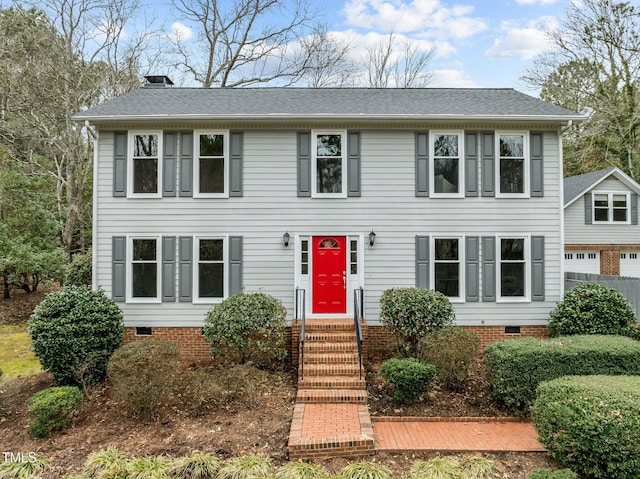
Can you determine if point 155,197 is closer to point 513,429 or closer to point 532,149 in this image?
point 513,429

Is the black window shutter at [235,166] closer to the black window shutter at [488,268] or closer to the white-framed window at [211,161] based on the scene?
the white-framed window at [211,161]

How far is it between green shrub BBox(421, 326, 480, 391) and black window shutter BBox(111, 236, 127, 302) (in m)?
6.99

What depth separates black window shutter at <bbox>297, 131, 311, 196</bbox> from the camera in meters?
8.74

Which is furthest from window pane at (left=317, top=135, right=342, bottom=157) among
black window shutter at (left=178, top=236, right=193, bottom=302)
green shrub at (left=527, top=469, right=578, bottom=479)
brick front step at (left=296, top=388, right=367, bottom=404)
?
green shrub at (left=527, top=469, right=578, bottom=479)

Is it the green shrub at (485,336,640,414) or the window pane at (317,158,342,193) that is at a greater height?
the window pane at (317,158,342,193)

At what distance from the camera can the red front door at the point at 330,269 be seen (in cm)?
879

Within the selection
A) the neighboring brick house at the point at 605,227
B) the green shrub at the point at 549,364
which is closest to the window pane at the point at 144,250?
the green shrub at the point at 549,364

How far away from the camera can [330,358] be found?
7.26m

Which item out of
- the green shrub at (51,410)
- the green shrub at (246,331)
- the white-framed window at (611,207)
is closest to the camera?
the green shrub at (51,410)

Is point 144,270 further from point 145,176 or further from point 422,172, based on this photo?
point 422,172

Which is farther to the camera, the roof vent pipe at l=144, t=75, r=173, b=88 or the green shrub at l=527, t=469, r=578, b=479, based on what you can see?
the roof vent pipe at l=144, t=75, r=173, b=88

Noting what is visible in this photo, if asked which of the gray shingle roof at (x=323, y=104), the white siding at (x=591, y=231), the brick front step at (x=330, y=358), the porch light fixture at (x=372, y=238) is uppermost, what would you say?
the gray shingle roof at (x=323, y=104)

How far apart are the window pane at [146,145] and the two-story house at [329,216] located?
3 centimetres

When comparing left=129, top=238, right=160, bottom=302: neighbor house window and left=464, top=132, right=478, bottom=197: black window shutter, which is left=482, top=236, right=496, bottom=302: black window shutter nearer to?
left=464, top=132, right=478, bottom=197: black window shutter
